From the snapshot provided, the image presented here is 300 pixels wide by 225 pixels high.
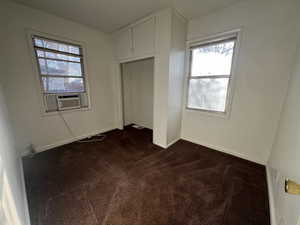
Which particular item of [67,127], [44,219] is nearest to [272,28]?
[44,219]

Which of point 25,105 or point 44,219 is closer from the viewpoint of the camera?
point 44,219

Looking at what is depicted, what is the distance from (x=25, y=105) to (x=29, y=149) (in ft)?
2.69

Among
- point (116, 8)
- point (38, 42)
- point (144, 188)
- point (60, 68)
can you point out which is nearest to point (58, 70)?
point (60, 68)

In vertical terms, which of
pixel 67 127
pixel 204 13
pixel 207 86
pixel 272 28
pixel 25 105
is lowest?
pixel 67 127

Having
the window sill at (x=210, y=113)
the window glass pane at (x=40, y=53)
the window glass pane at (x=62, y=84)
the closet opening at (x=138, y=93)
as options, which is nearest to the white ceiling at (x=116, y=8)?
the window glass pane at (x=40, y=53)

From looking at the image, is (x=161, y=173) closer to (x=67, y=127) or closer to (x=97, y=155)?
(x=97, y=155)

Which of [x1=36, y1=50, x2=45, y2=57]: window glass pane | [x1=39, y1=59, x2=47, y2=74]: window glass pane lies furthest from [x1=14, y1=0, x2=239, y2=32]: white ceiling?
[x1=39, y1=59, x2=47, y2=74]: window glass pane

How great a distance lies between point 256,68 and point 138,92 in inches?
114

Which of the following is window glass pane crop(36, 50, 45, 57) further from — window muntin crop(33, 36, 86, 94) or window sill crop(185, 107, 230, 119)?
window sill crop(185, 107, 230, 119)

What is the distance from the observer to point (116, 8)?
6.95ft

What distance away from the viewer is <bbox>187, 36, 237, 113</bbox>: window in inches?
86.1

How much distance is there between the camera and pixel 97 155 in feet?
7.52

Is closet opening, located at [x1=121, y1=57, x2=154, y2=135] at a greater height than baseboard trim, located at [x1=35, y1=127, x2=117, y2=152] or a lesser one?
greater

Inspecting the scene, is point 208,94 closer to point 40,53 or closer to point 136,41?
point 136,41
